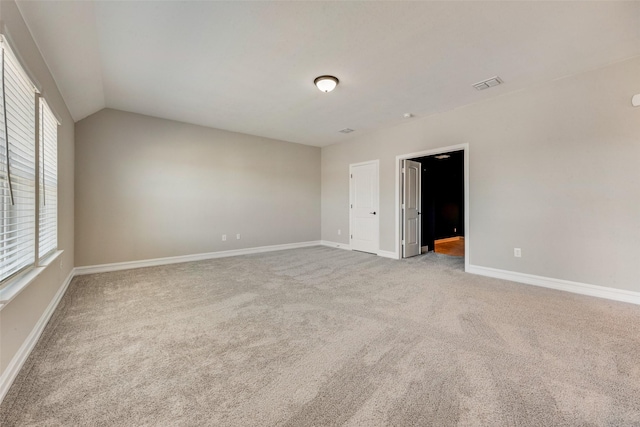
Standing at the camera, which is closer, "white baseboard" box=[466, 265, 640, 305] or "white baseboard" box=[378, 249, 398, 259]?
"white baseboard" box=[466, 265, 640, 305]

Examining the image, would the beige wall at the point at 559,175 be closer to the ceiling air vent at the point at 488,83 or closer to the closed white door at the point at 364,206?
the ceiling air vent at the point at 488,83

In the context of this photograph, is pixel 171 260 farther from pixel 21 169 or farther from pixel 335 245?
pixel 335 245

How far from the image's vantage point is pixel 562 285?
11.0ft

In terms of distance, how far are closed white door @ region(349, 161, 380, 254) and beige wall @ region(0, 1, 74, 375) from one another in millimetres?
4903

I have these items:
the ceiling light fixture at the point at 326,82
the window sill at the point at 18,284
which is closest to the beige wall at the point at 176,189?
the window sill at the point at 18,284

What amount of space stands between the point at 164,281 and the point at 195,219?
5.38 ft

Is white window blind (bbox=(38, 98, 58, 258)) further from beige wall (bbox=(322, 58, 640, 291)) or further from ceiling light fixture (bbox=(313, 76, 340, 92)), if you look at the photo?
beige wall (bbox=(322, 58, 640, 291))

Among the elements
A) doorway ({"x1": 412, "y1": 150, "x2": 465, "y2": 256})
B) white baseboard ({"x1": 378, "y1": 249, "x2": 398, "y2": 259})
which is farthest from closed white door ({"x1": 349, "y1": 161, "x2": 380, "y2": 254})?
doorway ({"x1": 412, "y1": 150, "x2": 465, "y2": 256})

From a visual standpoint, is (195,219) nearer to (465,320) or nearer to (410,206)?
(410,206)

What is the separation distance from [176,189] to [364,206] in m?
3.79

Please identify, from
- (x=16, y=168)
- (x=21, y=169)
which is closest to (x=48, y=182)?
(x=21, y=169)

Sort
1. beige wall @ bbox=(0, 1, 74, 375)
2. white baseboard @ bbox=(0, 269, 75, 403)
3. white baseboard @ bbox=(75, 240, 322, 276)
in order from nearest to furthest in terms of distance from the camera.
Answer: white baseboard @ bbox=(0, 269, 75, 403) < beige wall @ bbox=(0, 1, 74, 375) < white baseboard @ bbox=(75, 240, 322, 276)

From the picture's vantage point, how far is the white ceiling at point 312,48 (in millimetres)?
2156

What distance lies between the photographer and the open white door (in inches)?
211
